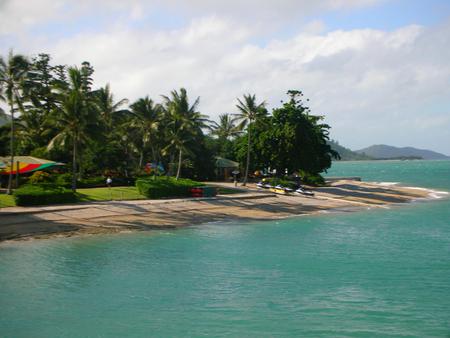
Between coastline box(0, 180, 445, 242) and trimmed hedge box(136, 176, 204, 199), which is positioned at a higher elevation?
trimmed hedge box(136, 176, 204, 199)

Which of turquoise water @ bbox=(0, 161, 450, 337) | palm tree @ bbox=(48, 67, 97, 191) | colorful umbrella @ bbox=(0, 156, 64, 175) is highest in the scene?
palm tree @ bbox=(48, 67, 97, 191)

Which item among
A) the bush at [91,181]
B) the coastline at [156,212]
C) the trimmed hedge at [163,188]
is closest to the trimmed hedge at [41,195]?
the coastline at [156,212]

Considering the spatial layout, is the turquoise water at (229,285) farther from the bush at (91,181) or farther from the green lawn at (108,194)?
the bush at (91,181)

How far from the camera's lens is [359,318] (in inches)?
579

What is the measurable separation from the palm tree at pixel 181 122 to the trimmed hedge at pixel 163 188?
6.77 meters

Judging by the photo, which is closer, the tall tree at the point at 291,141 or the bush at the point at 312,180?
the tall tree at the point at 291,141

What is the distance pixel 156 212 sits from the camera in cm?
3456

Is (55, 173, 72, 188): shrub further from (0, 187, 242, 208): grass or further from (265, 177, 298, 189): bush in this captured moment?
(265, 177, 298, 189): bush

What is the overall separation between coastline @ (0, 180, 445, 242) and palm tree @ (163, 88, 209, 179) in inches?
337

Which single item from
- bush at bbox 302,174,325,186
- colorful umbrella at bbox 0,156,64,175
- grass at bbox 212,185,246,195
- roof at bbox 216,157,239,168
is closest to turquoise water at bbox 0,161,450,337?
colorful umbrella at bbox 0,156,64,175

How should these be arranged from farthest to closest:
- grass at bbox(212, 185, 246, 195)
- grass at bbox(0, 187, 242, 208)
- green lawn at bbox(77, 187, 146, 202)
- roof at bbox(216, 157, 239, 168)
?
roof at bbox(216, 157, 239, 168)
grass at bbox(212, 185, 246, 195)
green lawn at bbox(77, 187, 146, 202)
grass at bbox(0, 187, 242, 208)

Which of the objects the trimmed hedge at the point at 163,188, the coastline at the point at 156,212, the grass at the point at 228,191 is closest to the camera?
the coastline at the point at 156,212

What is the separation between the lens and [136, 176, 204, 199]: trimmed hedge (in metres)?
40.2

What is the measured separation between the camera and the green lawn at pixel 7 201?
3284 centimetres
